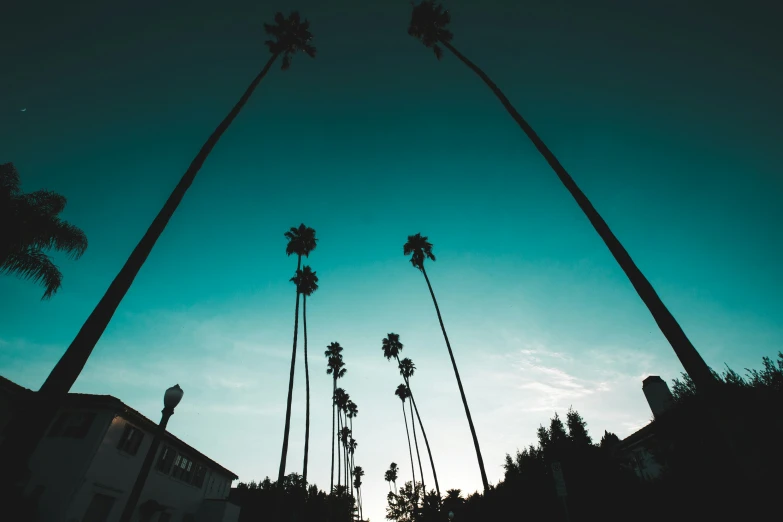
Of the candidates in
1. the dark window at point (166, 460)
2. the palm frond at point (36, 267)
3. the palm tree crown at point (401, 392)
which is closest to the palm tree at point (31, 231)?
the palm frond at point (36, 267)

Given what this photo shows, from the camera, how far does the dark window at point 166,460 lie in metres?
23.6

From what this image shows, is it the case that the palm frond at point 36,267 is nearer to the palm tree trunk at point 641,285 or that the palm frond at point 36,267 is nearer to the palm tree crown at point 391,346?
the palm tree trunk at point 641,285

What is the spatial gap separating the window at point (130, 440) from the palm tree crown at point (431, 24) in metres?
29.0

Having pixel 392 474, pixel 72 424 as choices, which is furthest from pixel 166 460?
pixel 392 474

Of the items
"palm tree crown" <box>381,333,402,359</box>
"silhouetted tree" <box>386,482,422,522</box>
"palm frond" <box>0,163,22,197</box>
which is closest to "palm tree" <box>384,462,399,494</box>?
"silhouetted tree" <box>386,482,422,522</box>

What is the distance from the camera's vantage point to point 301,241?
36.5 m

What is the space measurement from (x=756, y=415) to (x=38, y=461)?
29.3 meters

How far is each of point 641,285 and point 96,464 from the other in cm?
2652

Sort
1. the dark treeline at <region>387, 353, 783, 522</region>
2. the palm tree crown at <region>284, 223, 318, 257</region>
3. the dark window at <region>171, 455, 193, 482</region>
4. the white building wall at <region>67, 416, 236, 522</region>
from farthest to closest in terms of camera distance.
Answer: the palm tree crown at <region>284, 223, 318, 257</region>, the dark window at <region>171, 455, 193, 482</region>, the white building wall at <region>67, 416, 236, 522</region>, the dark treeline at <region>387, 353, 783, 522</region>

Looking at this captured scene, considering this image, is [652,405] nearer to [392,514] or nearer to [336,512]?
[336,512]

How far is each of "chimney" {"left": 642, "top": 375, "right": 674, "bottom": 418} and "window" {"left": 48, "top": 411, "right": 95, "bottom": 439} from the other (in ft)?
117

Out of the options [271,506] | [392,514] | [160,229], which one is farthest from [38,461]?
[392,514]

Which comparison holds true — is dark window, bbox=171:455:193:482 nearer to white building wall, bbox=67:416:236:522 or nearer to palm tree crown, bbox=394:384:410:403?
white building wall, bbox=67:416:236:522

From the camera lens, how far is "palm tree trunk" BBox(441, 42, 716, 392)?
693 centimetres
